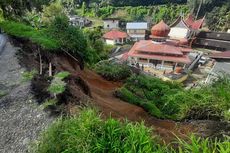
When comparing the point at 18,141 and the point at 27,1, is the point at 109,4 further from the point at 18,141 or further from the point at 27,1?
the point at 18,141

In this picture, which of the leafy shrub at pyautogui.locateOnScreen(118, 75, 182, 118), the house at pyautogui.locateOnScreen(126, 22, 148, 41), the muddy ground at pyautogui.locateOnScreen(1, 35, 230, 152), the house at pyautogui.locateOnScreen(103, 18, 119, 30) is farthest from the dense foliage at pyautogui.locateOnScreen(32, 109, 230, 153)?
the house at pyautogui.locateOnScreen(103, 18, 119, 30)

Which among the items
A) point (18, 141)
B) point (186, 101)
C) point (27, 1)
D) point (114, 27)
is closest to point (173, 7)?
point (114, 27)

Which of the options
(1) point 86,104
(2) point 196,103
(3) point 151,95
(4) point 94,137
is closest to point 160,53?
(3) point 151,95

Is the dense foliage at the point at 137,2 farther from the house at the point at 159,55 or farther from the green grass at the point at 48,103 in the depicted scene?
the green grass at the point at 48,103

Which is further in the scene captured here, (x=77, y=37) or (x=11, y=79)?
(x=77, y=37)

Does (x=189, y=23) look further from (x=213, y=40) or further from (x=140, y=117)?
(x=140, y=117)
